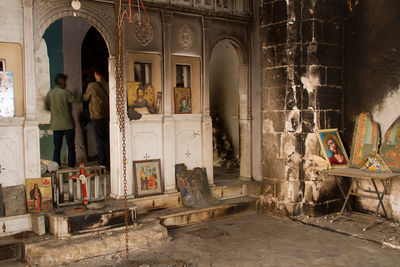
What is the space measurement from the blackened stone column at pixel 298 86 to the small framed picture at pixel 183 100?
1478 millimetres

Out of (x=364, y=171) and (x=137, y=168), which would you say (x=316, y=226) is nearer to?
(x=364, y=171)

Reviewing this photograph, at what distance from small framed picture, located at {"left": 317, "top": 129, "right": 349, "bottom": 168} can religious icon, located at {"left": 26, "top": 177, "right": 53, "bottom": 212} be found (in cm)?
452

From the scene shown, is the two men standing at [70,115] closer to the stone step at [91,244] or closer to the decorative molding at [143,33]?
the decorative molding at [143,33]

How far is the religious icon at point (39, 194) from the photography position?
5836 mm

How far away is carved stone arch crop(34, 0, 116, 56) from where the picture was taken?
5.94 metres

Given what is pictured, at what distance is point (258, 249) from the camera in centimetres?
573

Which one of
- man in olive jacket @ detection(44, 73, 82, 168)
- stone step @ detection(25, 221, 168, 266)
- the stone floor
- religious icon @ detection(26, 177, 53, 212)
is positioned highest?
man in olive jacket @ detection(44, 73, 82, 168)

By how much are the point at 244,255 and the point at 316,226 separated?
1.85m

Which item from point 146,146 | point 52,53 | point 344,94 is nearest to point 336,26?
point 344,94

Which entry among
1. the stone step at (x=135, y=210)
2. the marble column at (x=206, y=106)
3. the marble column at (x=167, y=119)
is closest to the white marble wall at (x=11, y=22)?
the marble column at (x=167, y=119)

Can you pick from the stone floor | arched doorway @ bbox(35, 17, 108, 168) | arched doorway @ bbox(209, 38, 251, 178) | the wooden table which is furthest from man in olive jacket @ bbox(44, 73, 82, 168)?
the wooden table

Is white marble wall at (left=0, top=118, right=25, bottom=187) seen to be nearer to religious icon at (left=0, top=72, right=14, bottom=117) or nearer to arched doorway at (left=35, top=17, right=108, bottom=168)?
religious icon at (left=0, top=72, right=14, bottom=117)

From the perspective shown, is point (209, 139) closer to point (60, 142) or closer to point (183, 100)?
point (183, 100)

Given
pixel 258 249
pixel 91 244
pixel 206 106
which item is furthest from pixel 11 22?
pixel 258 249
